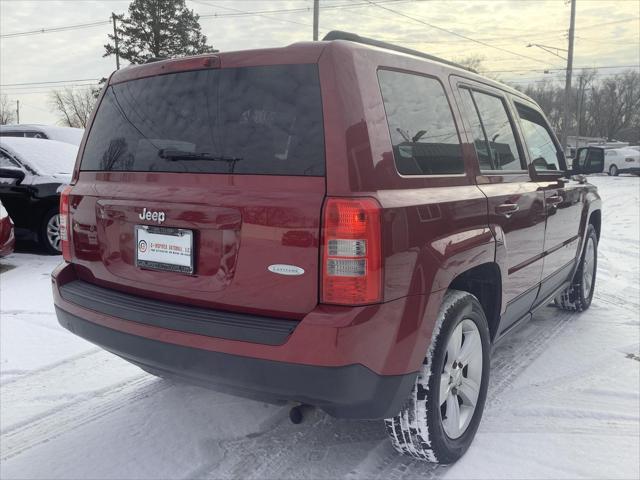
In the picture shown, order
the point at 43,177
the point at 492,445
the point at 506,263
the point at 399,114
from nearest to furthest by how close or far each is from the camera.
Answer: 1. the point at 399,114
2. the point at 492,445
3. the point at 506,263
4. the point at 43,177

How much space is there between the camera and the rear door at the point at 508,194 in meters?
2.84

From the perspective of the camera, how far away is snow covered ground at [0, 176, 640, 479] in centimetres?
247

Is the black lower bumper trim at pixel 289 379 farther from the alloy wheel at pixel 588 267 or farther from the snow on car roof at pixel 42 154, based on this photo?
the snow on car roof at pixel 42 154

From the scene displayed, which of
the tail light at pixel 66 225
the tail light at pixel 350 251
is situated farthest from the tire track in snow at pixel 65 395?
the tail light at pixel 350 251

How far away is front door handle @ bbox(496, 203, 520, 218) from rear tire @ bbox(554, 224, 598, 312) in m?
2.21

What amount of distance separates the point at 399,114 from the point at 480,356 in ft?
4.33

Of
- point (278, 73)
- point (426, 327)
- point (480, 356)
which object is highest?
point (278, 73)

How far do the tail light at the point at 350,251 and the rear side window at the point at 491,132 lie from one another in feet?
3.91

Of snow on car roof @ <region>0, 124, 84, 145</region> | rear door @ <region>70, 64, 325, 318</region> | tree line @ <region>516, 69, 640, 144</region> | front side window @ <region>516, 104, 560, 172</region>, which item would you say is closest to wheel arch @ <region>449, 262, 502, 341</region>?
rear door @ <region>70, 64, 325, 318</region>

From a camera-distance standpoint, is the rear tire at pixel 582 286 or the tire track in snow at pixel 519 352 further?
the rear tire at pixel 582 286

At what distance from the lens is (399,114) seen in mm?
2252

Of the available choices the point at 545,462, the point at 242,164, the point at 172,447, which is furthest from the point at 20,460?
the point at 545,462

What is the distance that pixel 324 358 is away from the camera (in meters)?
1.90

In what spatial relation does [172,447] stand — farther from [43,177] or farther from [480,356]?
[43,177]
